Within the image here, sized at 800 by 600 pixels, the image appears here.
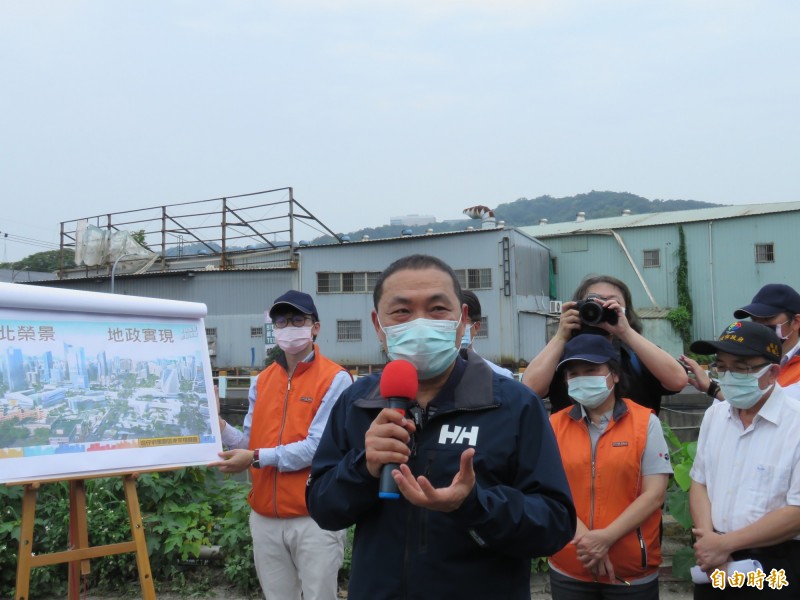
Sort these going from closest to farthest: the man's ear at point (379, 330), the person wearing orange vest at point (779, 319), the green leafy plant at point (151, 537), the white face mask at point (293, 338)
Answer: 1. the man's ear at point (379, 330)
2. the person wearing orange vest at point (779, 319)
3. the white face mask at point (293, 338)
4. the green leafy plant at point (151, 537)

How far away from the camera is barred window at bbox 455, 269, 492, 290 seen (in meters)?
28.9

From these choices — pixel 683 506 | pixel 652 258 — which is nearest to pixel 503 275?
pixel 652 258

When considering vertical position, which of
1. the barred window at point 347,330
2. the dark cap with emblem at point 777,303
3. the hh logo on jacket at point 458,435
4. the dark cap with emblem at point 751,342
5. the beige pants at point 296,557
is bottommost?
the barred window at point 347,330

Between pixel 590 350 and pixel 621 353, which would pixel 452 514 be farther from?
pixel 621 353

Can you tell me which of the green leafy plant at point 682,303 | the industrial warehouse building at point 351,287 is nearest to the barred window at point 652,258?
the green leafy plant at point 682,303

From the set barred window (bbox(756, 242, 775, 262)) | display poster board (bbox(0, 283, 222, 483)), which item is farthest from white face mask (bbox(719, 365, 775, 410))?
barred window (bbox(756, 242, 775, 262))

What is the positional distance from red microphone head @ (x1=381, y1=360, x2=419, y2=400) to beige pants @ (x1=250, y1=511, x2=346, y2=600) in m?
2.31

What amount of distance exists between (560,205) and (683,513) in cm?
17391

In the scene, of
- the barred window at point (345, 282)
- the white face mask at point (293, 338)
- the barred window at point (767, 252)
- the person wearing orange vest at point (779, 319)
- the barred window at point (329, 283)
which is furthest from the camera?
the barred window at point (329, 283)

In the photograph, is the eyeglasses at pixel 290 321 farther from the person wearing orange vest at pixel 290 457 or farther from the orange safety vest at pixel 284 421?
the orange safety vest at pixel 284 421

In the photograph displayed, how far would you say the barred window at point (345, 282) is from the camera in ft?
101

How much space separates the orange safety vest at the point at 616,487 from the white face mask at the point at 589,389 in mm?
116

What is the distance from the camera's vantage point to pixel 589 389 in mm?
3619

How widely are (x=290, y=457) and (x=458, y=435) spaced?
2185 millimetres
